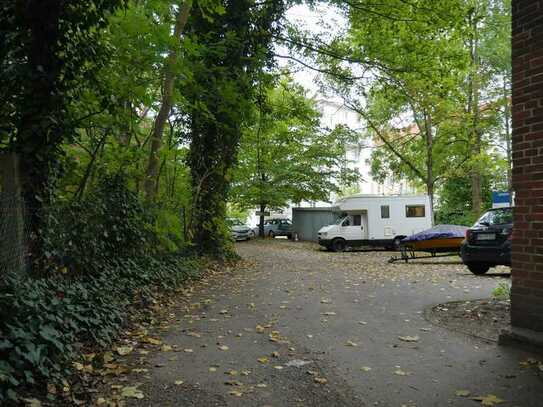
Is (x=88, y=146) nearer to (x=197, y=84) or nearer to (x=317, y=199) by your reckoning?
(x=197, y=84)

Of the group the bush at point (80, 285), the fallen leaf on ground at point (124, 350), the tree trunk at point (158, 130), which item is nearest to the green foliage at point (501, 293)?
the bush at point (80, 285)

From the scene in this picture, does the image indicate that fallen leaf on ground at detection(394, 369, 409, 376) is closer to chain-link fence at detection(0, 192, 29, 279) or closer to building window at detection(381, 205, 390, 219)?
chain-link fence at detection(0, 192, 29, 279)

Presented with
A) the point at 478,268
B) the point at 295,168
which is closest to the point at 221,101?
the point at 478,268

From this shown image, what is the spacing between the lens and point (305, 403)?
3.77m

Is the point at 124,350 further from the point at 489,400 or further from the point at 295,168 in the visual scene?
the point at 295,168

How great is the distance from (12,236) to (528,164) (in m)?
5.67

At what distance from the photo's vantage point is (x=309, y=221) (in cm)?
3312

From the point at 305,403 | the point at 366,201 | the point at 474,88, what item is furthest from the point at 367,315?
the point at 474,88

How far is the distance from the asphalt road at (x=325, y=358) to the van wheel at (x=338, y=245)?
50.4 ft

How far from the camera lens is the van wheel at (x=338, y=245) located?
24234 mm

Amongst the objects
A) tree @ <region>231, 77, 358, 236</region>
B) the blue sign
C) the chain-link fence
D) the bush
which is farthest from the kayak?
the chain-link fence

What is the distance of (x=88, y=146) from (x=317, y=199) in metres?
24.0

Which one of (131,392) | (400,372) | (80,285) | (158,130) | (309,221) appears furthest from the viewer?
(309,221)

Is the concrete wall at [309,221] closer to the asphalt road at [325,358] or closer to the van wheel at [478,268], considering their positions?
the van wheel at [478,268]
